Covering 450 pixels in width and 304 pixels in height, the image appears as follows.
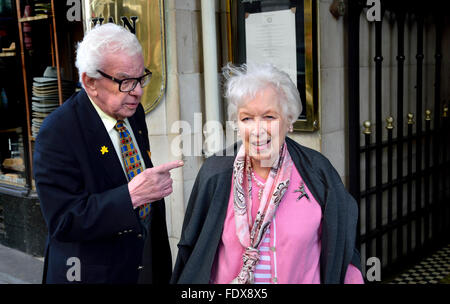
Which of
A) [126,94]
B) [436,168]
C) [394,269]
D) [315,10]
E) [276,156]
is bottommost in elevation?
[394,269]

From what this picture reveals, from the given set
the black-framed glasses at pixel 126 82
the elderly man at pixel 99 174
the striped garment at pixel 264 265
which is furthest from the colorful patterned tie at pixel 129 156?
the striped garment at pixel 264 265

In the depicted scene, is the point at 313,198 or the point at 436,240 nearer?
the point at 313,198

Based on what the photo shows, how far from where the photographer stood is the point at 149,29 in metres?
3.95

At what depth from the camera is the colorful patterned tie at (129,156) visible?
2.42m

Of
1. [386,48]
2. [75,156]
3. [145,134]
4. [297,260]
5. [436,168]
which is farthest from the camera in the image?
[436,168]

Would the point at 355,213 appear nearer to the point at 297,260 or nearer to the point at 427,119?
the point at 297,260

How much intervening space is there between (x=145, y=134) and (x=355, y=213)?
3.87 feet

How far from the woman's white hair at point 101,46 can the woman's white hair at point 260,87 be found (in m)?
0.50

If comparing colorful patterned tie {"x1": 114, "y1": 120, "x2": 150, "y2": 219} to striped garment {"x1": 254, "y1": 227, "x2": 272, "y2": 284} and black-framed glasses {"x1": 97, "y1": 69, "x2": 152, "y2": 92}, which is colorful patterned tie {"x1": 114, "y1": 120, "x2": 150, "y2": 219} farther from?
striped garment {"x1": 254, "y1": 227, "x2": 272, "y2": 284}

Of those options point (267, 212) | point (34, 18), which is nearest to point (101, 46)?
point (267, 212)

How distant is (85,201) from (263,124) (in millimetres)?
821

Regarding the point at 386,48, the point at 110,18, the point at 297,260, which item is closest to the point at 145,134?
the point at 297,260

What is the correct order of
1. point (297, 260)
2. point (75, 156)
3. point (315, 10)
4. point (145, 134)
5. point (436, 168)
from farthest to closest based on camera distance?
point (436, 168) < point (315, 10) < point (145, 134) < point (75, 156) < point (297, 260)

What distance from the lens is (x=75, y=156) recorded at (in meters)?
2.21
